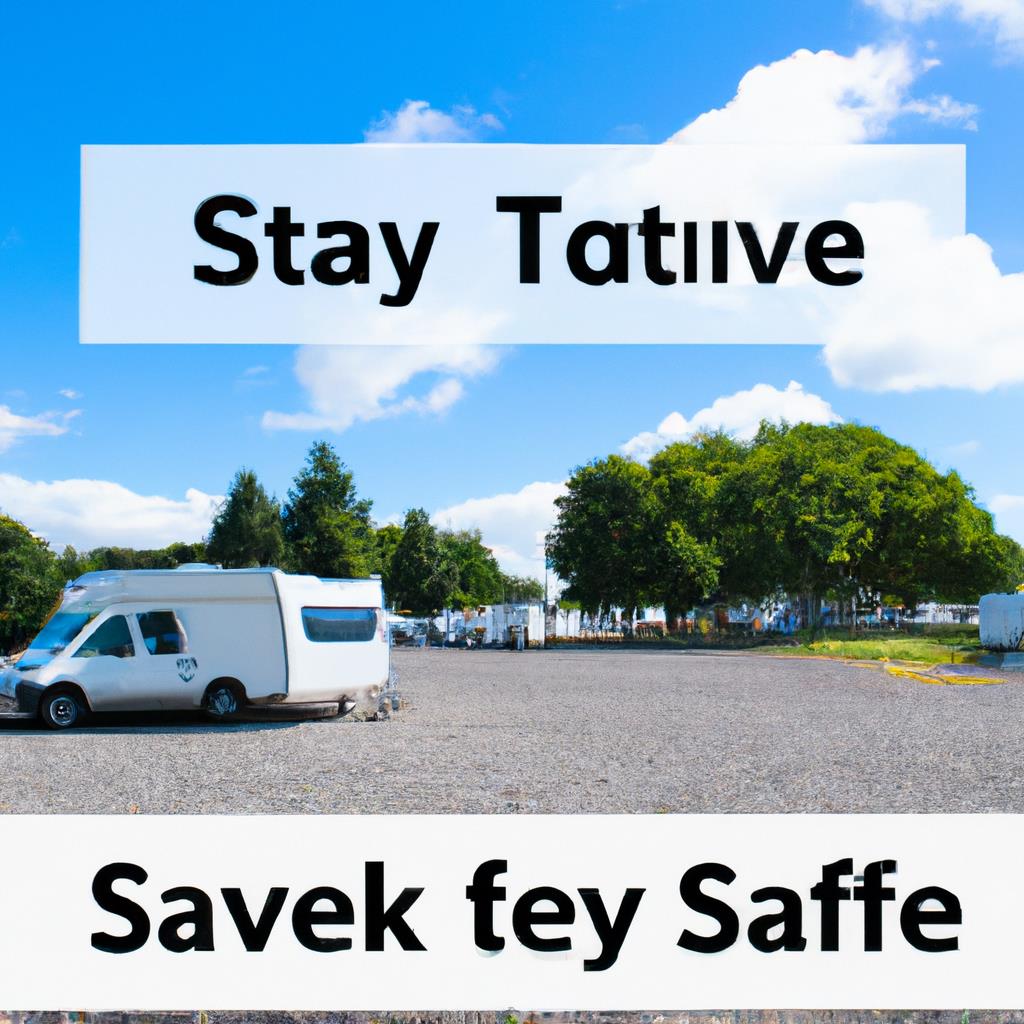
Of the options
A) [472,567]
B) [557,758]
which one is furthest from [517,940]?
[472,567]

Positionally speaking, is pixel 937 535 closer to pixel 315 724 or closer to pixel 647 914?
pixel 315 724

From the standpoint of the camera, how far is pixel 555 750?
11031mm

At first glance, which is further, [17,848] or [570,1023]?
[17,848]

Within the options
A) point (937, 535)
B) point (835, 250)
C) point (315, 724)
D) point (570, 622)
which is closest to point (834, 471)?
point (937, 535)

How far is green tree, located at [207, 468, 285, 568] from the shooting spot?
43.6 metres

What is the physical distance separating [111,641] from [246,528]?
3132 centimetres

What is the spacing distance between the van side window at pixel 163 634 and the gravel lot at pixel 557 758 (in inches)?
38.7

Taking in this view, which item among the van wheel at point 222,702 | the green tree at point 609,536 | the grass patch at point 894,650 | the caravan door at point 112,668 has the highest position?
the green tree at point 609,536

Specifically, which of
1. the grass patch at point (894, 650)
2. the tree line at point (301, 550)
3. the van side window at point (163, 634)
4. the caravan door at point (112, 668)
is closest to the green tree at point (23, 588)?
the tree line at point (301, 550)

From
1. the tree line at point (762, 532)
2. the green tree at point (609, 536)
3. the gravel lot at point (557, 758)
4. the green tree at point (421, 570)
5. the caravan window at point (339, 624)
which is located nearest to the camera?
the gravel lot at point (557, 758)

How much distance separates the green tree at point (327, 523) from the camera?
3716 centimetres

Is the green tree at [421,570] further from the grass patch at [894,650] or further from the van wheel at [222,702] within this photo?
the van wheel at [222,702]

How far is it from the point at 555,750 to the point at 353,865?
7.51 meters

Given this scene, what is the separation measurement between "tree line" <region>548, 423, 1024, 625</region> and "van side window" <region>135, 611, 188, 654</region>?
31.8m
